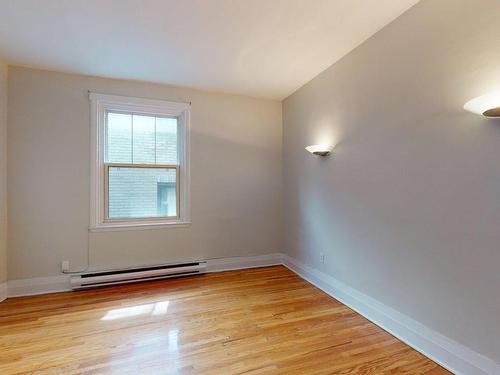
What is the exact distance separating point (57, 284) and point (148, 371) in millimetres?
1992

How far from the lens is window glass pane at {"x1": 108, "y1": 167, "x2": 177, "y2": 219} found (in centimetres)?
328

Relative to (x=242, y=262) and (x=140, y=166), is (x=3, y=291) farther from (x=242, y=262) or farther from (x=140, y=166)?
(x=242, y=262)

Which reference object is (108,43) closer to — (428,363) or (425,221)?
(425,221)

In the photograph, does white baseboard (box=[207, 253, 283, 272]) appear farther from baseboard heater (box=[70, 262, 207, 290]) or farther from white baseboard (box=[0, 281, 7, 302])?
white baseboard (box=[0, 281, 7, 302])

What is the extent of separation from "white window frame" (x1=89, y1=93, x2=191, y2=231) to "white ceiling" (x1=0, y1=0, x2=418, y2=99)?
1.07 ft

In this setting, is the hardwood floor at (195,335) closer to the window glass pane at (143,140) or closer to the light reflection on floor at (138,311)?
the light reflection on floor at (138,311)

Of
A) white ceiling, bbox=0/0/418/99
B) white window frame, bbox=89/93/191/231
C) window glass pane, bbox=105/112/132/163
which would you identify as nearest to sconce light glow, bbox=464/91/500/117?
white ceiling, bbox=0/0/418/99

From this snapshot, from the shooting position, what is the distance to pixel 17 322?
2.29 m

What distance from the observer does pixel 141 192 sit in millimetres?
3398

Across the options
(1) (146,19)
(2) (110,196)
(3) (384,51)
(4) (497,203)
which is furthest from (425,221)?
(2) (110,196)

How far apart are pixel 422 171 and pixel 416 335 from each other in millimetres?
1227

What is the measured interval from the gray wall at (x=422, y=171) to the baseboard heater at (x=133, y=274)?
5.73 feet

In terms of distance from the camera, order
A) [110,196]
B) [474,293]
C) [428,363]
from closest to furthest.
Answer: [474,293]
[428,363]
[110,196]

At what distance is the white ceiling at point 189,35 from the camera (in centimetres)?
195
